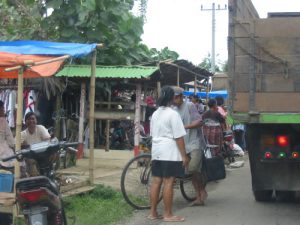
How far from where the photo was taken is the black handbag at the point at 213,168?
8133 millimetres

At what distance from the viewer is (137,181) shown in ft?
26.0

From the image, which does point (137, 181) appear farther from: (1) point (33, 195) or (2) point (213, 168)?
(1) point (33, 195)

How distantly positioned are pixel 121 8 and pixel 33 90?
2.81 m

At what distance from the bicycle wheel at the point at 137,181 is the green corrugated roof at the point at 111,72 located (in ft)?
10.7

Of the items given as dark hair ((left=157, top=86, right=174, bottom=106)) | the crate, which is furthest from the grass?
dark hair ((left=157, top=86, right=174, bottom=106))

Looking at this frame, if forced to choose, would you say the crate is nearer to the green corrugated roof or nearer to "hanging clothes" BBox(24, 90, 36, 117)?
the green corrugated roof

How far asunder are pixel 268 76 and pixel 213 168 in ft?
6.80

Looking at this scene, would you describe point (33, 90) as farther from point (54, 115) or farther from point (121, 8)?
point (121, 8)

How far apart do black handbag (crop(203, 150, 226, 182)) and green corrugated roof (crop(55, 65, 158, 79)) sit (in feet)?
10.2

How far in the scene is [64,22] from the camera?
12391 mm

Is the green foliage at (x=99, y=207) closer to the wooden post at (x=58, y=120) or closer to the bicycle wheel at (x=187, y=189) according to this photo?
the bicycle wheel at (x=187, y=189)

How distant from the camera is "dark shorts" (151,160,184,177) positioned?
271 inches

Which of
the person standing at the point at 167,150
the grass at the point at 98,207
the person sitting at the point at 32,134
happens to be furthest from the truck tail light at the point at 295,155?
the person sitting at the point at 32,134

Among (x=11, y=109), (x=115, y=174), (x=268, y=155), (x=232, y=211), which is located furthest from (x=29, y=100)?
(x=268, y=155)
